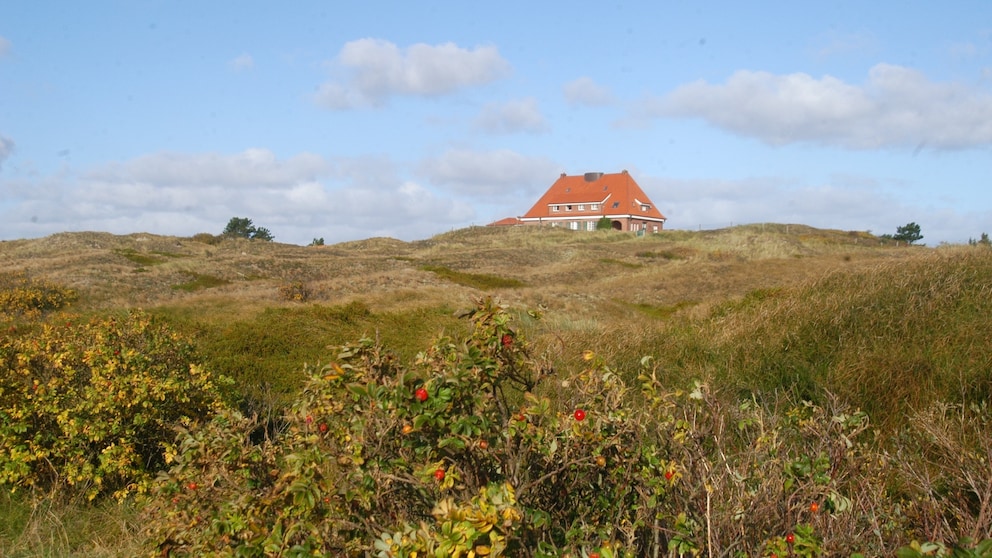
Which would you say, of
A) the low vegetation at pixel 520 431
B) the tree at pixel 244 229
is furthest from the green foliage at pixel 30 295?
the tree at pixel 244 229

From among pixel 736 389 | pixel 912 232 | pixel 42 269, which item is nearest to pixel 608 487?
pixel 736 389

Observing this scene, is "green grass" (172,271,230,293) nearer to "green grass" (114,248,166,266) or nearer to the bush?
"green grass" (114,248,166,266)

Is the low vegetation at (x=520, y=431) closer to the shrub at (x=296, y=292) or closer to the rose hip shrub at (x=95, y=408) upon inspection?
the rose hip shrub at (x=95, y=408)

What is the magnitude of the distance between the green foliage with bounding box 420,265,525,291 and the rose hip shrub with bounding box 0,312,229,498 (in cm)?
2016

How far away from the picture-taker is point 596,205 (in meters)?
75.1

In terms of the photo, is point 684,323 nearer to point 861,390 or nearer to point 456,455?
point 861,390

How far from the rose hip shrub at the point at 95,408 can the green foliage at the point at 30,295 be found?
1262cm

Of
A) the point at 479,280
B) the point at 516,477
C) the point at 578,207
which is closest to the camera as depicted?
the point at 516,477

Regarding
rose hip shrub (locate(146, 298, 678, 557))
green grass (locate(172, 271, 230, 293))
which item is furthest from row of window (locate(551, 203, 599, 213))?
rose hip shrub (locate(146, 298, 678, 557))

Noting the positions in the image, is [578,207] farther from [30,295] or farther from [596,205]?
[30,295]

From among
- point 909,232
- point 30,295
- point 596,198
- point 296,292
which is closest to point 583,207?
point 596,198

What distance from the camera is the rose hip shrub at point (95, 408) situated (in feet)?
20.3

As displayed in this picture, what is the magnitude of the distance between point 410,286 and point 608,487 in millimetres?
20911

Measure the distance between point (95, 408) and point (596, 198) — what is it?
7082 cm
